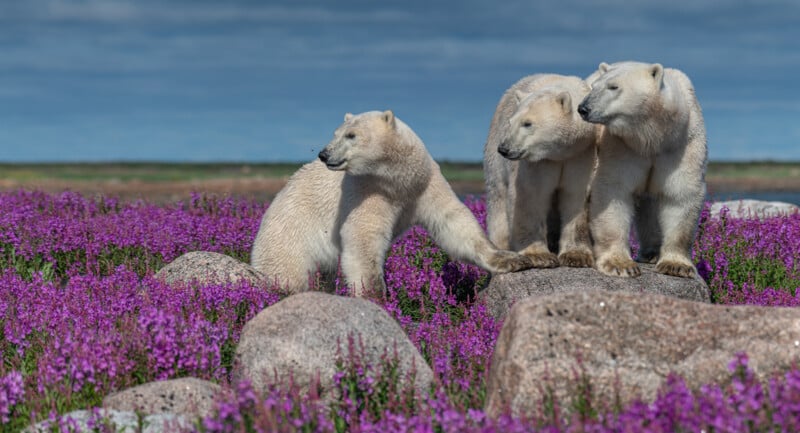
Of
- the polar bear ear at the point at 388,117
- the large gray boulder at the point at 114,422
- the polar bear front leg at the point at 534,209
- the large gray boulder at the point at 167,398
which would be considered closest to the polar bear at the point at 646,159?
the polar bear front leg at the point at 534,209

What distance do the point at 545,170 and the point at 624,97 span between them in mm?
1039

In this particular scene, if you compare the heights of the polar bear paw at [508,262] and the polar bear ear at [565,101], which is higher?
the polar bear ear at [565,101]

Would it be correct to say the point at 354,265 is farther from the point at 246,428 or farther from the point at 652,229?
the point at 246,428

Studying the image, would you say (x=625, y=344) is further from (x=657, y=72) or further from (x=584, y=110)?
(x=657, y=72)

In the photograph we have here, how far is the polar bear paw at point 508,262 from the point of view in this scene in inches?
323

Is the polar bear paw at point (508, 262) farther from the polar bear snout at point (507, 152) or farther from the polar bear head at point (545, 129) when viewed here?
the polar bear snout at point (507, 152)

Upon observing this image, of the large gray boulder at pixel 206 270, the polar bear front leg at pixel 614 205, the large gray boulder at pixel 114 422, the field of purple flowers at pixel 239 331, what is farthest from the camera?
the large gray boulder at pixel 206 270

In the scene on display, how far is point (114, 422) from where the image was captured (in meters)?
4.74

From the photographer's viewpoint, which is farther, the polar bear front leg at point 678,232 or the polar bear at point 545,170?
the polar bear front leg at point 678,232

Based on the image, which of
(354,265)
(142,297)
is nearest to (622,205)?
(354,265)

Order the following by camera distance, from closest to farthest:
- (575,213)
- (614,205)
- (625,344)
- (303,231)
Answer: (625,344)
(614,205)
(575,213)
(303,231)

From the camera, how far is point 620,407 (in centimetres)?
466

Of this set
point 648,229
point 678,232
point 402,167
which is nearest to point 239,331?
point 402,167

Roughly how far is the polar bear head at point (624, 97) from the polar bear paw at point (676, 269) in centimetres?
159
